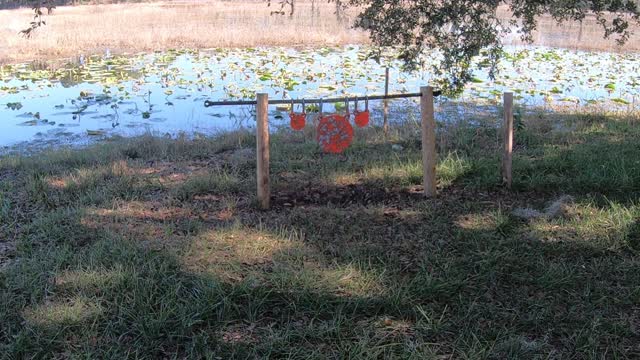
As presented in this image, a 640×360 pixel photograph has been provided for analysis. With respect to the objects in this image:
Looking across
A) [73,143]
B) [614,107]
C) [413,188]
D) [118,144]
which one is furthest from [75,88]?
[614,107]

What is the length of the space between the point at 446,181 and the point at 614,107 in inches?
269

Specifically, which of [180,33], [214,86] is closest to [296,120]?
[214,86]

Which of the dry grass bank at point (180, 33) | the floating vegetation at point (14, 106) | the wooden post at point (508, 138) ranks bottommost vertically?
the floating vegetation at point (14, 106)

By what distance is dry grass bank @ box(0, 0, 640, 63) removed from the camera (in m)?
19.1

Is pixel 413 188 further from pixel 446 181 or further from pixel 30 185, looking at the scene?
pixel 30 185

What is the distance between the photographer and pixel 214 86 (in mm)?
13172

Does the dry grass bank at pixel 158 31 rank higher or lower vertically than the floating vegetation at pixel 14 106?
higher

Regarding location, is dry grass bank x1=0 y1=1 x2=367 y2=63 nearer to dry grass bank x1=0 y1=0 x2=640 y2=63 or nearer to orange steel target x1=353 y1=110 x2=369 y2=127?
dry grass bank x1=0 y1=0 x2=640 y2=63

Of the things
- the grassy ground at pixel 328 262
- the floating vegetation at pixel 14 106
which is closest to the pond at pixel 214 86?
the floating vegetation at pixel 14 106

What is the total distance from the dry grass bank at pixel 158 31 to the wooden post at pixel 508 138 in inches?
448

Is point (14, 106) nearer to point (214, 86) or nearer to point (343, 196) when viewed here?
point (214, 86)

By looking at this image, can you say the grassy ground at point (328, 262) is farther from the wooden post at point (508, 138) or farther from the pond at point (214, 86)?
the pond at point (214, 86)

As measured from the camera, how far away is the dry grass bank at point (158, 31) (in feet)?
62.7

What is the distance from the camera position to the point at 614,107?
10453 mm
